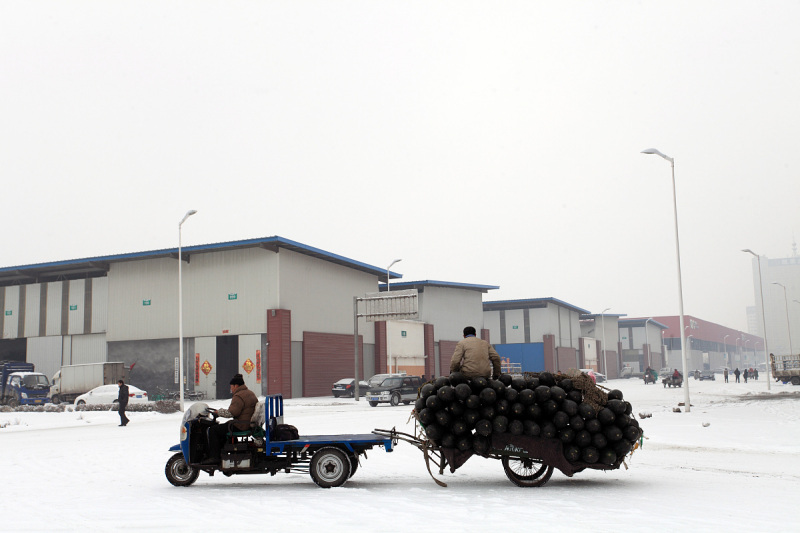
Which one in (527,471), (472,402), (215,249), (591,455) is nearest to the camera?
(591,455)

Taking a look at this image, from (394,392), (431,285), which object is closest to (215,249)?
(394,392)

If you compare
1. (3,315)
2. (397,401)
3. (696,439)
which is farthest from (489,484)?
(3,315)

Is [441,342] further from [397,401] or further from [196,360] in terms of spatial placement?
[397,401]

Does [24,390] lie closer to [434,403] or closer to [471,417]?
[434,403]

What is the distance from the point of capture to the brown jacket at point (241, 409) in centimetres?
1134

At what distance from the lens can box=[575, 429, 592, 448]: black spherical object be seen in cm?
1066

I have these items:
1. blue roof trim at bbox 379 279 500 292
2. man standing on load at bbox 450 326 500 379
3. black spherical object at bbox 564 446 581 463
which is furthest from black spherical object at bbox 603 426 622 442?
blue roof trim at bbox 379 279 500 292

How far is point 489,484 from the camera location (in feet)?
36.7

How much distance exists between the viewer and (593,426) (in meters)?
10.7

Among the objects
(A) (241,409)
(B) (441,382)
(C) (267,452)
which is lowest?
(C) (267,452)

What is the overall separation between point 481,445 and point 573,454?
1.31 m

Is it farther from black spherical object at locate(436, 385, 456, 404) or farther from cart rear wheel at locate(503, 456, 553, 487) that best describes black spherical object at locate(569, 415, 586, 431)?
black spherical object at locate(436, 385, 456, 404)

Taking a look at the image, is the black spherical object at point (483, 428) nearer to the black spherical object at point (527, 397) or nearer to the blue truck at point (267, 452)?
the black spherical object at point (527, 397)

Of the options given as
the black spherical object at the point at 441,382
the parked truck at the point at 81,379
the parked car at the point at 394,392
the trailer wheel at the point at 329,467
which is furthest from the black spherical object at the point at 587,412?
the parked truck at the point at 81,379
